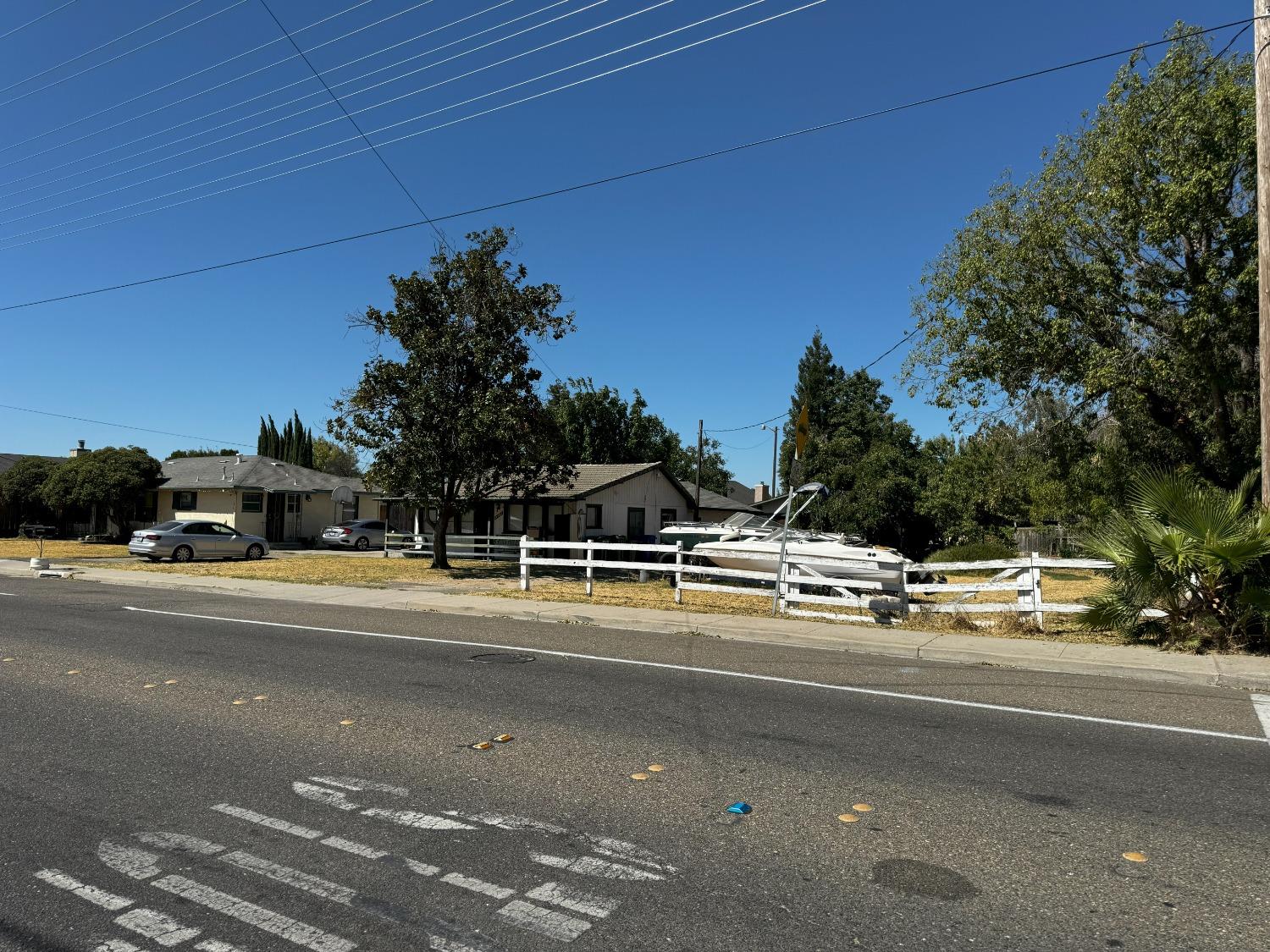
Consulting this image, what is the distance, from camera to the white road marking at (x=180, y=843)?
166 inches

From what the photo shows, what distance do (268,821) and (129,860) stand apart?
670 mm

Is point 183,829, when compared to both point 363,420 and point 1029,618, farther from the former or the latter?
point 363,420

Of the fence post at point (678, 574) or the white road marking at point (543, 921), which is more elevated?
the fence post at point (678, 574)

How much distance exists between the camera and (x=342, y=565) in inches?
1096

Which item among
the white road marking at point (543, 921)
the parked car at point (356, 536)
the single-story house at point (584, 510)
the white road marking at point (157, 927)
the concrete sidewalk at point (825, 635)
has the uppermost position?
the single-story house at point (584, 510)

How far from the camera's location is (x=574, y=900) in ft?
12.2

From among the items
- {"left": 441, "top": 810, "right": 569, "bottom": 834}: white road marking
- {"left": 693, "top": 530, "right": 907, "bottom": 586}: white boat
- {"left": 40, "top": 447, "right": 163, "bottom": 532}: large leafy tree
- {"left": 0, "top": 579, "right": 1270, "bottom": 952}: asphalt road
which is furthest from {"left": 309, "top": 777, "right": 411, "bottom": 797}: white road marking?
{"left": 40, "top": 447, "right": 163, "bottom": 532}: large leafy tree

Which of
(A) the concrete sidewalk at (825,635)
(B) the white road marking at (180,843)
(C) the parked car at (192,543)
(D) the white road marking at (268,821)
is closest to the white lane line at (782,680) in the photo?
(A) the concrete sidewalk at (825,635)

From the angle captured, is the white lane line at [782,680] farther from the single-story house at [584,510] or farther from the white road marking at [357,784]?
the single-story house at [584,510]

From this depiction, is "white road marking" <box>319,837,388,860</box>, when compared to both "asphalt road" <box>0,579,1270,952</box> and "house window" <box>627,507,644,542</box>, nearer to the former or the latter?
"asphalt road" <box>0,579,1270,952</box>

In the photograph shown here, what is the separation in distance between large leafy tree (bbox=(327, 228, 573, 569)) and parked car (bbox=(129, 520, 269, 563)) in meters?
7.93

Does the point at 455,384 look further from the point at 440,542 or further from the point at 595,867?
the point at 595,867

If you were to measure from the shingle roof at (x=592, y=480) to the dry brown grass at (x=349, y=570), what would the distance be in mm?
3681

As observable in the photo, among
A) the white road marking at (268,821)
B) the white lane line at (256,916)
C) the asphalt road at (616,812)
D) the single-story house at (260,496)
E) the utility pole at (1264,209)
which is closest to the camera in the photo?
the white lane line at (256,916)
